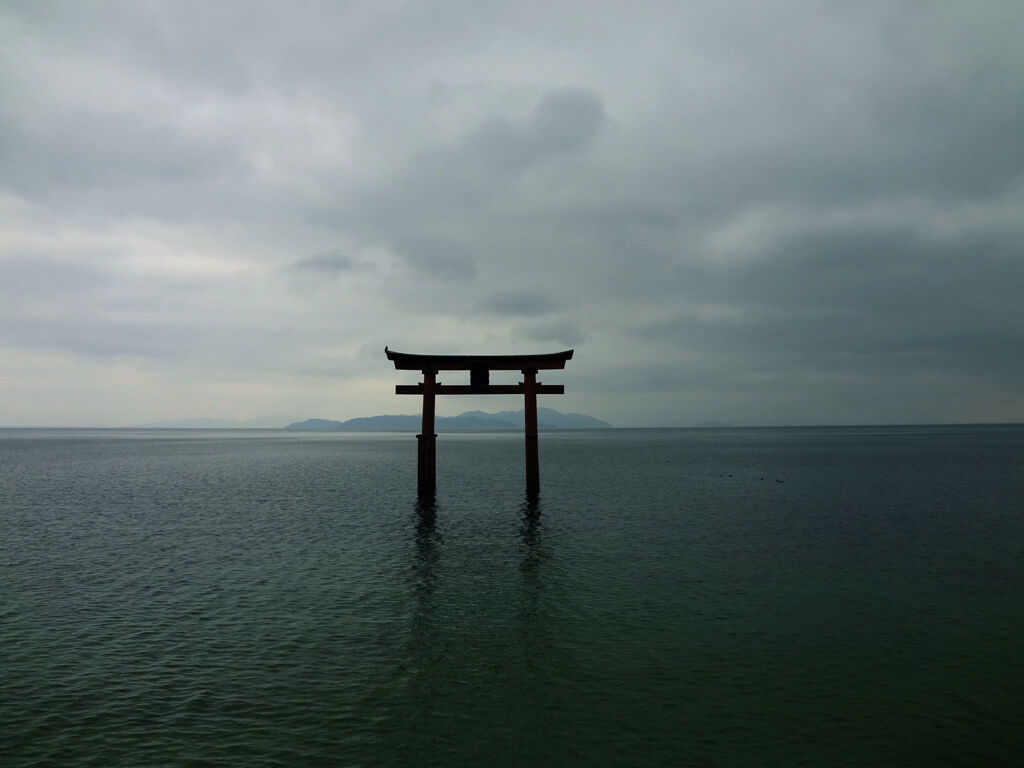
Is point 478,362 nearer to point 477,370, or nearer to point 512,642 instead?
point 477,370

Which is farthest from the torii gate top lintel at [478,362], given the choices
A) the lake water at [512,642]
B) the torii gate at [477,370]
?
the lake water at [512,642]

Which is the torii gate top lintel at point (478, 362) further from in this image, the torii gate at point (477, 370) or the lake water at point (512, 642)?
the lake water at point (512, 642)

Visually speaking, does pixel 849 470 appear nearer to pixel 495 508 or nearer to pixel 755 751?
pixel 495 508

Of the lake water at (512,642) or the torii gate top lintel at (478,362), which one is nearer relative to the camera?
the lake water at (512,642)

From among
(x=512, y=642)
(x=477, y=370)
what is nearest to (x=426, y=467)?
(x=477, y=370)

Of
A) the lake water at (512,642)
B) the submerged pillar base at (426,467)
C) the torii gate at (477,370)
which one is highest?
the torii gate at (477,370)

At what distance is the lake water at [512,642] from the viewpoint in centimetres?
816

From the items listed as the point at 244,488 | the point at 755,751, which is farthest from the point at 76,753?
the point at 244,488

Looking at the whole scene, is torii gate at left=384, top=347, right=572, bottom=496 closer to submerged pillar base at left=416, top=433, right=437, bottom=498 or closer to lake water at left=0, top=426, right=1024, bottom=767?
submerged pillar base at left=416, top=433, right=437, bottom=498

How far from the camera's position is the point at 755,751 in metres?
7.86

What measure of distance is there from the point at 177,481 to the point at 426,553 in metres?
35.8

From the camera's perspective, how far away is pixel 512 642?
12.0 m

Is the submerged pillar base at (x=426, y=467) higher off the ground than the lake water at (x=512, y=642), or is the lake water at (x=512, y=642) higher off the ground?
the submerged pillar base at (x=426, y=467)

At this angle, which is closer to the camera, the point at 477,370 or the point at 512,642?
the point at 512,642
